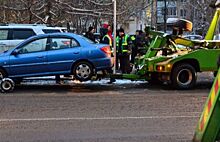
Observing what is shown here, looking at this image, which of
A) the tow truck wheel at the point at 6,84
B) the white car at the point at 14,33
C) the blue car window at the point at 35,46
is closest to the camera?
the tow truck wheel at the point at 6,84

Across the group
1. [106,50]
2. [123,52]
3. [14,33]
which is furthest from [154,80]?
[14,33]

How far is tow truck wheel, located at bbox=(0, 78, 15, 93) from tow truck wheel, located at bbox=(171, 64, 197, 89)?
4487 millimetres

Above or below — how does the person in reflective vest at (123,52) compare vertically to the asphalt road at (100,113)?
above

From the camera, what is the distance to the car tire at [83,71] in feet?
43.9

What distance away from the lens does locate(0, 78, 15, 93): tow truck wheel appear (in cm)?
1313

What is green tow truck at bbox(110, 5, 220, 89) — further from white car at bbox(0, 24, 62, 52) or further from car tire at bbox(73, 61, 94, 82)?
white car at bbox(0, 24, 62, 52)

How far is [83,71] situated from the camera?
1341 centimetres

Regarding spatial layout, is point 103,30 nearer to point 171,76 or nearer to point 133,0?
point 171,76

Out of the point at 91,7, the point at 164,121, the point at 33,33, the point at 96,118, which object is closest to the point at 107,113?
the point at 96,118

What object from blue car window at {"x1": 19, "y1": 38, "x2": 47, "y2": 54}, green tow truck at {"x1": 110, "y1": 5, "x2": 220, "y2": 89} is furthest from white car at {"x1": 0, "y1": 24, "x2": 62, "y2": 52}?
green tow truck at {"x1": 110, "y1": 5, "x2": 220, "y2": 89}

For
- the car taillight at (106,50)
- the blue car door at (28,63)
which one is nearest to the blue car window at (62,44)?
the blue car door at (28,63)

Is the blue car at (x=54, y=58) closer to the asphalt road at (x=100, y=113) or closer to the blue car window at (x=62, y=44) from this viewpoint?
the blue car window at (x=62, y=44)

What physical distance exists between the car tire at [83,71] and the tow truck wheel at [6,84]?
69.2 inches

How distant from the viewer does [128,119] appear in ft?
28.9
